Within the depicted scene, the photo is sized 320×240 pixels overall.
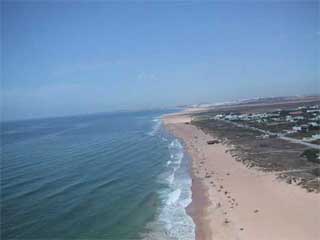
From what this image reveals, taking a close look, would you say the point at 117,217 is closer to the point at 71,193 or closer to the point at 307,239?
the point at 71,193

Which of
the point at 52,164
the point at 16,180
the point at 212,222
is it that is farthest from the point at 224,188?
the point at 52,164

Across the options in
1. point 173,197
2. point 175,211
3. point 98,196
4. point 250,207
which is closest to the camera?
point 250,207

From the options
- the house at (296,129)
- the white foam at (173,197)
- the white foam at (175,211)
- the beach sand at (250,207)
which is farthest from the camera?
the house at (296,129)

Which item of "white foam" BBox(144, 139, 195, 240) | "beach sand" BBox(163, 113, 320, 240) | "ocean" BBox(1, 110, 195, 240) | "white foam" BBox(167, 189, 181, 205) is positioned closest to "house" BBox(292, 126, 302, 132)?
"ocean" BBox(1, 110, 195, 240)

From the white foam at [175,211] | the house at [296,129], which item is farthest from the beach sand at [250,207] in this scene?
the house at [296,129]

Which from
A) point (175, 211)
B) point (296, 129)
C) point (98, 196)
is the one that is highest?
point (296, 129)

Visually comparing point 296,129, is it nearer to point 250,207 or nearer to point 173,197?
point 173,197

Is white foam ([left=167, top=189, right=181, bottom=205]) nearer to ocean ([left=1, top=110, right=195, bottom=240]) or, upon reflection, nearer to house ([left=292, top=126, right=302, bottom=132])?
ocean ([left=1, top=110, right=195, bottom=240])

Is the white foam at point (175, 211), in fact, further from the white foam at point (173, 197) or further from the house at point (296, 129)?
the house at point (296, 129)

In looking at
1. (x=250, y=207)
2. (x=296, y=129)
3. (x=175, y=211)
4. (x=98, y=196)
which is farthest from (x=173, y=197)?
(x=296, y=129)
